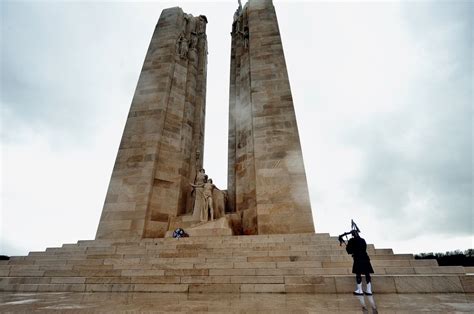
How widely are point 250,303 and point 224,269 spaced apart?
2.17 m

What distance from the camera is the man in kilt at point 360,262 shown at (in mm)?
4695

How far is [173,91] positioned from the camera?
15727 mm

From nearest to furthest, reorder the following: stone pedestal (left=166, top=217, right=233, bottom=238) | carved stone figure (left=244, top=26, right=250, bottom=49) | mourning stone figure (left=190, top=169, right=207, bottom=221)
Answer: stone pedestal (left=166, top=217, right=233, bottom=238), mourning stone figure (left=190, top=169, right=207, bottom=221), carved stone figure (left=244, top=26, right=250, bottom=49)

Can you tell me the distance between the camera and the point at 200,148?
53.1 ft

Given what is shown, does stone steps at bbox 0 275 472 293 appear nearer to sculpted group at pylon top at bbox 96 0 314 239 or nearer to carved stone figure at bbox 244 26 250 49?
sculpted group at pylon top at bbox 96 0 314 239

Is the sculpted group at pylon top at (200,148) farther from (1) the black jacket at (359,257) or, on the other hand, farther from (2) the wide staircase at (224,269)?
(1) the black jacket at (359,257)

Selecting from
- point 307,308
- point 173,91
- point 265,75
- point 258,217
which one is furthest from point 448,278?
point 173,91

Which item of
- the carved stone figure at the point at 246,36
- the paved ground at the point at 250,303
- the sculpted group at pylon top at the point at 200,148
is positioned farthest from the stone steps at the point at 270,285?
the carved stone figure at the point at 246,36

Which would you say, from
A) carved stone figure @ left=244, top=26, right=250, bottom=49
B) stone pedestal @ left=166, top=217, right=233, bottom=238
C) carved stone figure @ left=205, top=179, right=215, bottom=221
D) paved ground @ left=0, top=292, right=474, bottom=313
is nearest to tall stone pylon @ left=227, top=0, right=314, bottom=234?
carved stone figure @ left=244, top=26, right=250, bottom=49

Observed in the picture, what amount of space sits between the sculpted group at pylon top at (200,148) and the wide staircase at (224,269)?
257cm

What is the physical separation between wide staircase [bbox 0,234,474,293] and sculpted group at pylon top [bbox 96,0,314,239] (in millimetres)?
2573

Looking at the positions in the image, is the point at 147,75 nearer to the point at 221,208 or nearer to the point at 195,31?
the point at 195,31

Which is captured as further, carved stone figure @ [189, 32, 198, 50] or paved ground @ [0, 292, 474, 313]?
carved stone figure @ [189, 32, 198, 50]

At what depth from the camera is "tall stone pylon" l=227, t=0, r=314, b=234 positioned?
36.0 feet
